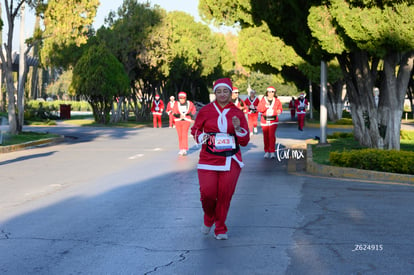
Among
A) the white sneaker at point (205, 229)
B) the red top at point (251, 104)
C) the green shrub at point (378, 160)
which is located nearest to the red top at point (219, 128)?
the white sneaker at point (205, 229)

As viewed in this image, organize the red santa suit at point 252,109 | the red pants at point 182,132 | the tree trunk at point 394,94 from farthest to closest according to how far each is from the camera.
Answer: the red santa suit at point 252,109, the red pants at point 182,132, the tree trunk at point 394,94

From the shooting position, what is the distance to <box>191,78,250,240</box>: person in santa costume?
7.97 m

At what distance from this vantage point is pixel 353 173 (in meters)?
14.3

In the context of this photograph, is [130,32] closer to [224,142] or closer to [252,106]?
[252,106]

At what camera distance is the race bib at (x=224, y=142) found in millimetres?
8008

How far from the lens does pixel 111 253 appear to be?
23.6 ft

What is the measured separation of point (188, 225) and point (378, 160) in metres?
6.35

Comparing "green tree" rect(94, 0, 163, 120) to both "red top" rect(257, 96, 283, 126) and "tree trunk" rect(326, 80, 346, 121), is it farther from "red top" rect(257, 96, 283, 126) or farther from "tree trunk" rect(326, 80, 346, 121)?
"red top" rect(257, 96, 283, 126)

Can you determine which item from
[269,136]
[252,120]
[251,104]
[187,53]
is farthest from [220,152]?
[187,53]

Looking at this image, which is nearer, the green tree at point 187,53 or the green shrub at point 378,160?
→ the green shrub at point 378,160

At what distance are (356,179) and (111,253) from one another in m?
7.77

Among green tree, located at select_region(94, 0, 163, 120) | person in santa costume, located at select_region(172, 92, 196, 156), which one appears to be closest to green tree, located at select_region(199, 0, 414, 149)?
person in santa costume, located at select_region(172, 92, 196, 156)

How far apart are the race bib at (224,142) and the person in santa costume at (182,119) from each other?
1168 cm

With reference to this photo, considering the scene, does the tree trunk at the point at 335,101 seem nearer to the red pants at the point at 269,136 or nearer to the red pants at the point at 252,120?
the red pants at the point at 252,120
